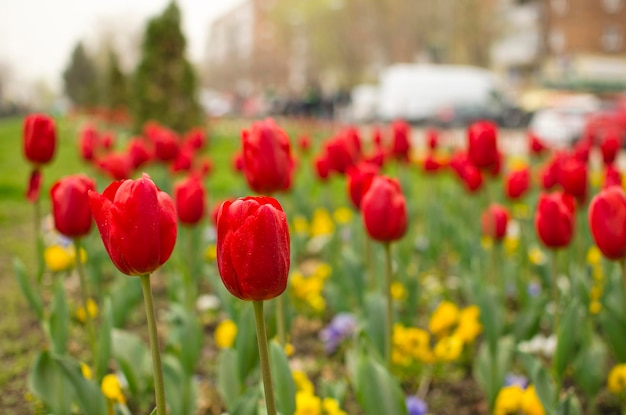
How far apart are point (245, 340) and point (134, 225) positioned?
0.81m

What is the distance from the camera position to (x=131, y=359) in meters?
2.13

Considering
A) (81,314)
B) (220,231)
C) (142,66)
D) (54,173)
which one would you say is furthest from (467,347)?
(142,66)

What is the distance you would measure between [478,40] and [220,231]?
36.5m

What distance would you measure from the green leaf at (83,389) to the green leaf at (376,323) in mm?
908

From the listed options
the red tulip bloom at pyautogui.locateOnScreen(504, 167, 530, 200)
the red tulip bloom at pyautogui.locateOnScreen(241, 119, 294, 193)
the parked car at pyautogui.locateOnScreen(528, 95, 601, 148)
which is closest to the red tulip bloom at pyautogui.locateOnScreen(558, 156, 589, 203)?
the red tulip bloom at pyautogui.locateOnScreen(504, 167, 530, 200)

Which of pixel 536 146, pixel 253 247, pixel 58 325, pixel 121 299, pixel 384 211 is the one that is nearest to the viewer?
pixel 253 247

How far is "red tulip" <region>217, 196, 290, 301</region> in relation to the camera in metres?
1.05

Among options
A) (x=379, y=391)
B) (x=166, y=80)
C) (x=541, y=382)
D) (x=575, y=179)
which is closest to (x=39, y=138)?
(x=379, y=391)

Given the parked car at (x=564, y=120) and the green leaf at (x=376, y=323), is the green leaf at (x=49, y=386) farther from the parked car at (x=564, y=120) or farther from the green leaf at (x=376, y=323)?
the parked car at (x=564, y=120)

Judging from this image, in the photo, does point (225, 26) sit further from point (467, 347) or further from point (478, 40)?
point (467, 347)

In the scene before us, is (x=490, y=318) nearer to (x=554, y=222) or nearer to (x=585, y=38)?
(x=554, y=222)

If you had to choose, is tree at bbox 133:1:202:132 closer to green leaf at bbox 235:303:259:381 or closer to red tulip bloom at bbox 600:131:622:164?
red tulip bloom at bbox 600:131:622:164

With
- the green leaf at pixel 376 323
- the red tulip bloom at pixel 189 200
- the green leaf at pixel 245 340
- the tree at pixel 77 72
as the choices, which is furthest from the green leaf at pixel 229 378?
the tree at pixel 77 72

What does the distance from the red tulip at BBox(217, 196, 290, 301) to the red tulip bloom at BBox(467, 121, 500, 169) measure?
182cm
